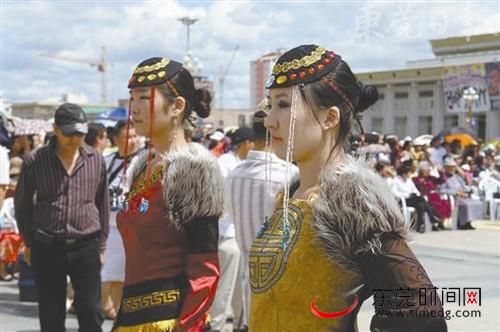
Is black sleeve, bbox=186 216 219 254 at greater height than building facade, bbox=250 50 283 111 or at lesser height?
lesser

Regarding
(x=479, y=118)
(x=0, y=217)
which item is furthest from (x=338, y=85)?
(x=479, y=118)

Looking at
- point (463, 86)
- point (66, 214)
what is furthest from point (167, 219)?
point (463, 86)

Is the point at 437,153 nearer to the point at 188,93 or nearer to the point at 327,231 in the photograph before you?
the point at 188,93

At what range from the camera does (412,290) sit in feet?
6.14

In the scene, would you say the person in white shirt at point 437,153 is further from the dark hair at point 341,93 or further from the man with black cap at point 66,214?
the dark hair at point 341,93

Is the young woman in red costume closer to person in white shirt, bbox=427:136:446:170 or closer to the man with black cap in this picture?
the man with black cap

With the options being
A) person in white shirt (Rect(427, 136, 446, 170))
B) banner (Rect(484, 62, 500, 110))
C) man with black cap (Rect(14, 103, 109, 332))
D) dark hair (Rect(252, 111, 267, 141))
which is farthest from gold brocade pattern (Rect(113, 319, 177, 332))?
banner (Rect(484, 62, 500, 110))

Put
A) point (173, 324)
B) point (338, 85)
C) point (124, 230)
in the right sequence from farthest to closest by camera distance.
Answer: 1. point (124, 230)
2. point (173, 324)
3. point (338, 85)

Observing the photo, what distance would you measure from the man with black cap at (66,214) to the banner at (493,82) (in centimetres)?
4646

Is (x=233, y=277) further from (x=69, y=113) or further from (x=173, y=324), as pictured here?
(x=173, y=324)

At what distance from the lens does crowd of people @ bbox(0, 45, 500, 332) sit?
2027 millimetres

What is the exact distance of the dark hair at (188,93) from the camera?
321 cm

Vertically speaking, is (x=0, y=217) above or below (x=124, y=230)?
below

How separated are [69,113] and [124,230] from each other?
1.98 metres
